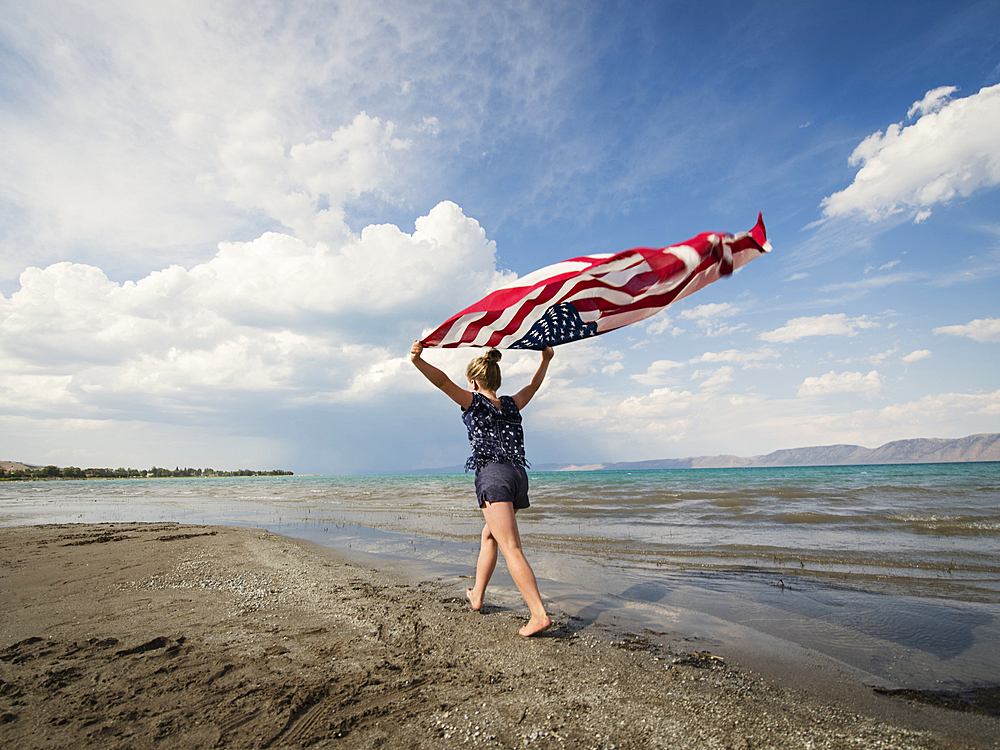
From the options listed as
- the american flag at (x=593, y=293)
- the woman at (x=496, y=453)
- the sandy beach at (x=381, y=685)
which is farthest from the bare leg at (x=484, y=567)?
the american flag at (x=593, y=293)

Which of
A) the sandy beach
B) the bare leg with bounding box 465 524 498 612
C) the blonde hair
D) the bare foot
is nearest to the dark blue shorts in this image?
the bare leg with bounding box 465 524 498 612

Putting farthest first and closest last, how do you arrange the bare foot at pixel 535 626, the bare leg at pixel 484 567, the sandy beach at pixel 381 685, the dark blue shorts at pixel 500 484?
the bare leg at pixel 484 567 → the dark blue shorts at pixel 500 484 → the bare foot at pixel 535 626 → the sandy beach at pixel 381 685

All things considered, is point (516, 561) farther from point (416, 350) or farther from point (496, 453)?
point (416, 350)

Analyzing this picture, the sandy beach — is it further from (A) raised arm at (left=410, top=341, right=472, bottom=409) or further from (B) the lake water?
(A) raised arm at (left=410, top=341, right=472, bottom=409)

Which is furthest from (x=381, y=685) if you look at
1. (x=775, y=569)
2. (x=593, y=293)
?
(x=775, y=569)

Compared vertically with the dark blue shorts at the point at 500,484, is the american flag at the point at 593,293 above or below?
above

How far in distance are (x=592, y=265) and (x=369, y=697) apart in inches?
145

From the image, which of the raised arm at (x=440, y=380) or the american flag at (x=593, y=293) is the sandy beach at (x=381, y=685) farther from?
the american flag at (x=593, y=293)

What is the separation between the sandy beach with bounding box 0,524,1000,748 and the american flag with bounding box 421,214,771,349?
2.52 m

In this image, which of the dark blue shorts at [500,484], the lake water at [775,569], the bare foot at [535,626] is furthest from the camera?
the dark blue shorts at [500,484]

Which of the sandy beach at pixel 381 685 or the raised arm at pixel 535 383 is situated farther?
the raised arm at pixel 535 383

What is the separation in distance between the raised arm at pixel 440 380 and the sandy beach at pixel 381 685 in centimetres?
189

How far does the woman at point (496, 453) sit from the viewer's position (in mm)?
→ 3895

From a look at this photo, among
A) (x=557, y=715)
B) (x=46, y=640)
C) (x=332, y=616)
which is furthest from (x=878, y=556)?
(x=46, y=640)
